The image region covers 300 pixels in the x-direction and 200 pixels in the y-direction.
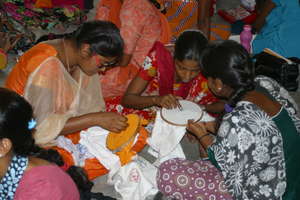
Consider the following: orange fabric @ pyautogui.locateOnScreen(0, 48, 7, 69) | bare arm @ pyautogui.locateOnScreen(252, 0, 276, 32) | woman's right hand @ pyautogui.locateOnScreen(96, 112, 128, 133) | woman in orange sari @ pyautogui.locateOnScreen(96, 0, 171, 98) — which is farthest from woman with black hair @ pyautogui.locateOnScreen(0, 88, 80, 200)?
bare arm @ pyautogui.locateOnScreen(252, 0, 276, 32)

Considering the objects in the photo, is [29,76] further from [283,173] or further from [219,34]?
[219,34]

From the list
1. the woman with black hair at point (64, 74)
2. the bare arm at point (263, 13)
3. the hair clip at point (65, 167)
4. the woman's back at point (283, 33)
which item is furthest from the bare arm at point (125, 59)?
the bare arm at point (263, 13)

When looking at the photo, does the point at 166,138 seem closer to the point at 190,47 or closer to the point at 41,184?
the point at 190,47

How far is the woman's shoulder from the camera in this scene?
1246 millimetres

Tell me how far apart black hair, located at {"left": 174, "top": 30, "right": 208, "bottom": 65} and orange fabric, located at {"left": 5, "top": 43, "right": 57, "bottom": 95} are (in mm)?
609

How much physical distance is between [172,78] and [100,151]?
560 millimetres

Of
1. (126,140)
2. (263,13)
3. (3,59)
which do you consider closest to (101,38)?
(126,140)

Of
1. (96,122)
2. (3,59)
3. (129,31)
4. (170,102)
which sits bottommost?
(3,59)

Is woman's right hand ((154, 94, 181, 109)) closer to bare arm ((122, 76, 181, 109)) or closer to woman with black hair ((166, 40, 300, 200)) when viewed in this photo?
bare arm ((122, 76, 181, 109))

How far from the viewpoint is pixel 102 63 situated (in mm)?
1802

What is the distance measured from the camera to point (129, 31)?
2.33 meters

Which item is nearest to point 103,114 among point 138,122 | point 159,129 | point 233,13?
point 138,122

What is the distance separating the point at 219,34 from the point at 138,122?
57.1 inches

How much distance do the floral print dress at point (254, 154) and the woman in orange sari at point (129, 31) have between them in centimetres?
96
